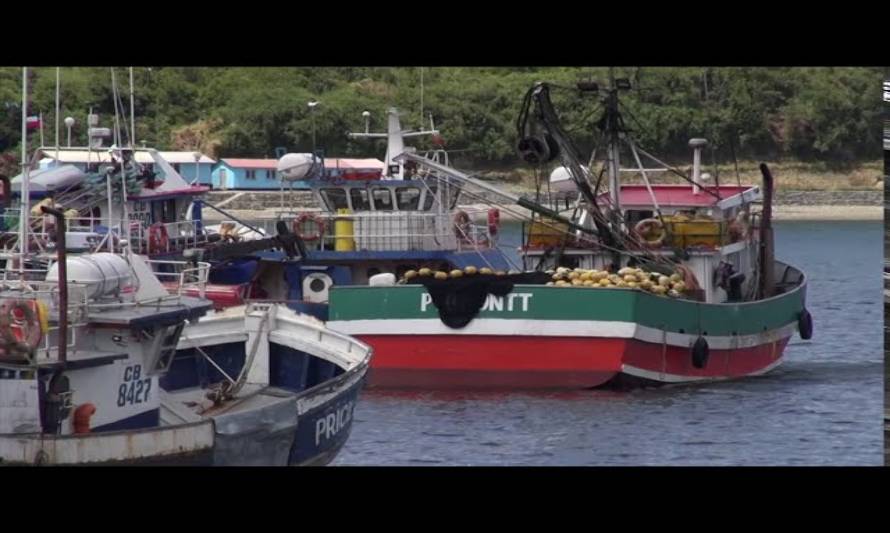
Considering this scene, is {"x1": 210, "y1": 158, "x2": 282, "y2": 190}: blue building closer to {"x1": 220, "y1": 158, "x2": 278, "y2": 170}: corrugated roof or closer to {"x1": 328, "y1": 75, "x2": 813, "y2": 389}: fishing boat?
{"x1": 220, "y1": 158, "x2": 278, "y2": 170}: corrugated roof

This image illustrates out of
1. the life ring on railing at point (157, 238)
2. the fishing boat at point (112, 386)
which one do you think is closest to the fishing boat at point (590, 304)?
the life ring on railing at point (157, 238)

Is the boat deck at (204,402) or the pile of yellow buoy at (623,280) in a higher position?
the pile of yellow buoy at (623,280)

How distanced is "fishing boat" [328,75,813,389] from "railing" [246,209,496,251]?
1749 mm

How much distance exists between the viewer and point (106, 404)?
20.6m

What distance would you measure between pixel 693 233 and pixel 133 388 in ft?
42.1

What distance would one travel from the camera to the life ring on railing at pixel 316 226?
35.4 meters

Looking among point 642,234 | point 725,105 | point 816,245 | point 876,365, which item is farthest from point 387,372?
point 725,105

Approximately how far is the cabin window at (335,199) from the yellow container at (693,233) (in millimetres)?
6171

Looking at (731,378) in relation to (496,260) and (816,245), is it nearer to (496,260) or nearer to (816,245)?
(496,260)

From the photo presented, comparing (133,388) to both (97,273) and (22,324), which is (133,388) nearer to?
(97,273)

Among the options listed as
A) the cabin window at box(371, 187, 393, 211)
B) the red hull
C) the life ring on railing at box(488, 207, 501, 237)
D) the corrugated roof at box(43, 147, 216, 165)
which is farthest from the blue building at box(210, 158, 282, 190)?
the red hull

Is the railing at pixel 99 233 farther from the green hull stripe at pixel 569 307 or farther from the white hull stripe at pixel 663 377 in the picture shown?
the white hull stripe at pixel 663 377

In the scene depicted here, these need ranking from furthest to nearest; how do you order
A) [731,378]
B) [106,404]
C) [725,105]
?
1. [725,105]
2. [731,378]
3. [106,404]

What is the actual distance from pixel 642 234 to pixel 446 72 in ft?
157
